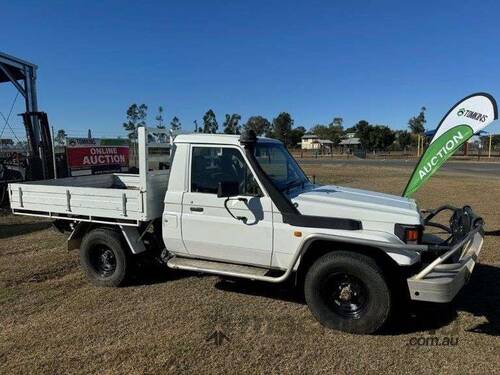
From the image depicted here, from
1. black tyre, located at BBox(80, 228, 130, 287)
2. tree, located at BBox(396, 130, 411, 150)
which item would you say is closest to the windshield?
black tyre, located at BBox(80, 228, 130, 287)

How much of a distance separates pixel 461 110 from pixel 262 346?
19.7ft

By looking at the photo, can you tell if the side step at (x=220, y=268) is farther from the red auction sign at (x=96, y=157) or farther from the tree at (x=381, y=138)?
the tree at (x=381, y=138)

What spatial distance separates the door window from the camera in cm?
481

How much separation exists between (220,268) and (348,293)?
146cm

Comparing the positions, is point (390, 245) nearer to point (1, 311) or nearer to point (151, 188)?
point (151, 188)

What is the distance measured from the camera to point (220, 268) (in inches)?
196

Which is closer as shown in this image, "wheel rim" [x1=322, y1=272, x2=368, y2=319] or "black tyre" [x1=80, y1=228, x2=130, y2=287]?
"wheel rim" [x1=322, y1=272, x2=368, y2=319]

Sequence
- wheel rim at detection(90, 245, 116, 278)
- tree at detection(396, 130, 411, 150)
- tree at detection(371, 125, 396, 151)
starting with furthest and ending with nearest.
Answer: tree at detection(396, 130, 411, 150), tree at detection(371, 125, 396, 151), wheel rim at detection(90, 245, 116, 278)

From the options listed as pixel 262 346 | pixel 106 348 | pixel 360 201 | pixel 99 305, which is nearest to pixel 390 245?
pixel 360 201

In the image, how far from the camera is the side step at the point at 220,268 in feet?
15.6

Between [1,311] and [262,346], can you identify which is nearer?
[262,346]

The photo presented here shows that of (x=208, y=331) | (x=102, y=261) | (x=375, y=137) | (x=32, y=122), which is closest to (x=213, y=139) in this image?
(x=208, y=331)

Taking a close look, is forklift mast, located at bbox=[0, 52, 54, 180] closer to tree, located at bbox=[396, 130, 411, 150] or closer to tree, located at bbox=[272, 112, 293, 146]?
tree, located at bbox=[396, 130, 411, 150]

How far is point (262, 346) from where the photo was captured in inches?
163
